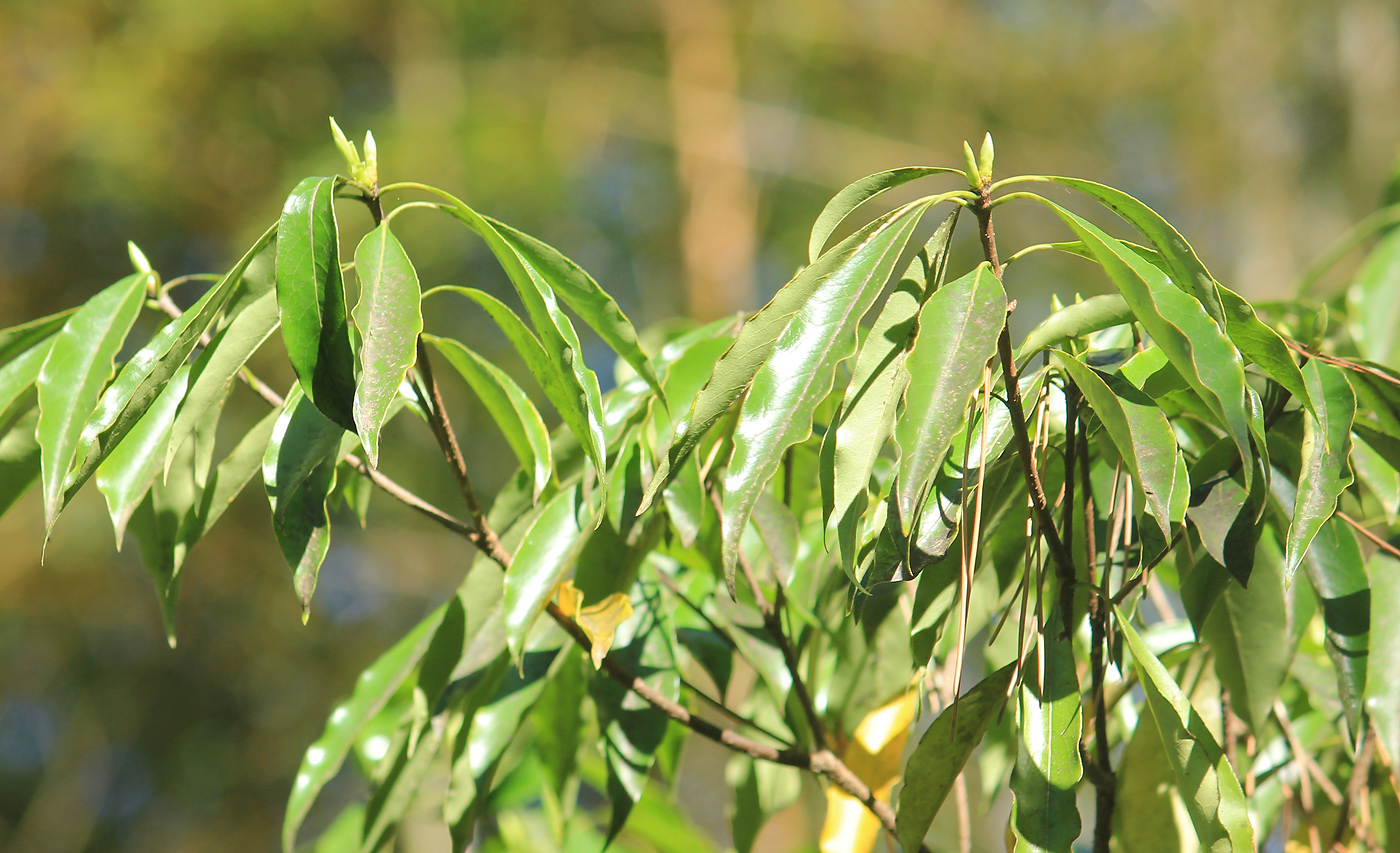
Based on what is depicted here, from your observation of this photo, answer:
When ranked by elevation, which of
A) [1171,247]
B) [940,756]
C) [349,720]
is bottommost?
[349,720]

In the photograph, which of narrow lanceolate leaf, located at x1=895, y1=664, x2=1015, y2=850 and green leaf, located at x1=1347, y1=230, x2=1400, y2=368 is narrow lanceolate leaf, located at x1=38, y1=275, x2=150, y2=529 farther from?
green leaf, located at x1=1347, y1=230, x2=1400, y2=368

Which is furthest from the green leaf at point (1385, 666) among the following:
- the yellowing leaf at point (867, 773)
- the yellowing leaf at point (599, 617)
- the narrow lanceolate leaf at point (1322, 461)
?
the yellowing leaf at point (599, 617)

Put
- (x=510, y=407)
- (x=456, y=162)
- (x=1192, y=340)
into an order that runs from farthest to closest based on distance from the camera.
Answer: (x=456, y=162)
(x=510, y=407)
(x=1192, y=340)

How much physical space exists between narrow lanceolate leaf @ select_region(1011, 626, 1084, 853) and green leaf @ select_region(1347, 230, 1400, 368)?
598 mm

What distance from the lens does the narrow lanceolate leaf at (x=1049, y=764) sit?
412 millimetres

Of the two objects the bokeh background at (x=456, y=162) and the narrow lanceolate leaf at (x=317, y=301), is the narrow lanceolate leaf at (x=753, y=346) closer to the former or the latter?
the narrow lanceolate leaf at (x=317, y=301)

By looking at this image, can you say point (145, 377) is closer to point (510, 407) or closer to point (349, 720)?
point (510, 407)

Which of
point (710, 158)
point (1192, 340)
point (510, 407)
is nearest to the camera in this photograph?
point (1192, 340)

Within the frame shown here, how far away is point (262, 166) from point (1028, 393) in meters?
4.81

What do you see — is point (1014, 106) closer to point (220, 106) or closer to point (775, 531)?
point (220, 106)

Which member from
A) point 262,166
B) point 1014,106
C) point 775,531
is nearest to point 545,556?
point 775,531

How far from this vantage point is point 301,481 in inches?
18.7

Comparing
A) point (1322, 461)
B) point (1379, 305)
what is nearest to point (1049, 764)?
point (1322, 461)

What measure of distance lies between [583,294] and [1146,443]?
258mm
